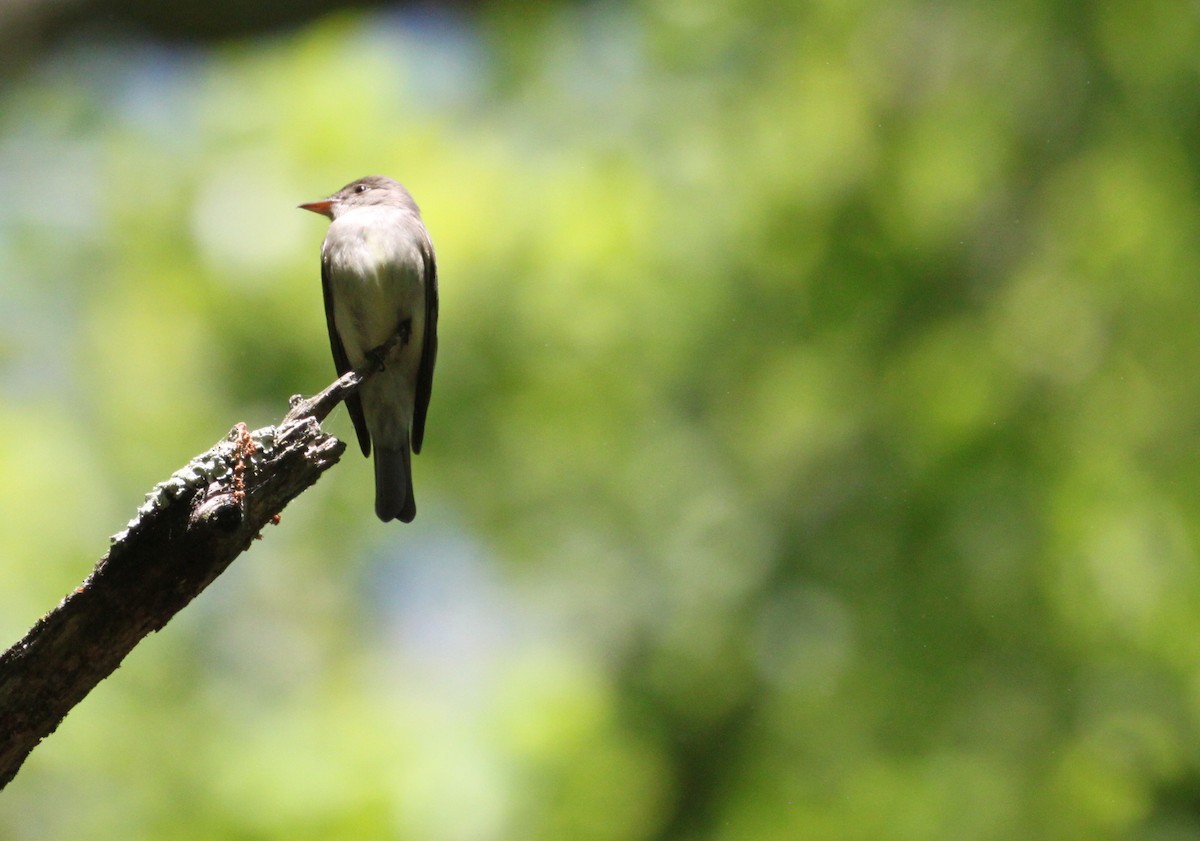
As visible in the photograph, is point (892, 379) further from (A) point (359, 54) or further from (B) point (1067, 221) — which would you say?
(A) point (359, 54)

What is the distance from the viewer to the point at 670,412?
316 inches

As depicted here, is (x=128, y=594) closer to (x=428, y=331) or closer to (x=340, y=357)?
(x=428, y=331)

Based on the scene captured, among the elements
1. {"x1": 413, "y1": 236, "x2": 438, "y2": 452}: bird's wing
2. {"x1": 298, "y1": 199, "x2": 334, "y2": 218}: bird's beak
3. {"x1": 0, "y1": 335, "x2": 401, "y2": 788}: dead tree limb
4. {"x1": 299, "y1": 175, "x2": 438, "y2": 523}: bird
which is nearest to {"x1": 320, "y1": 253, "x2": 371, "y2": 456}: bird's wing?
{"x1": 299, "y1": 175, "x2": 438, "y2": 523}: bird

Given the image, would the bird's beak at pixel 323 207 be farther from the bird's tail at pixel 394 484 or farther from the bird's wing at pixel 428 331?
the bird's tail at pixel 394 484

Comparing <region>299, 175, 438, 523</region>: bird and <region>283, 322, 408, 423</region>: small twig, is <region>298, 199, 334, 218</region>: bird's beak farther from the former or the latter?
<region>283, 322, 408, 423</region>: small twig

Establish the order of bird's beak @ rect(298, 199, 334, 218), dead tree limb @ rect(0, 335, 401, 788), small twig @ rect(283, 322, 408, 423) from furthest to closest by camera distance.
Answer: bird's beak @ rect(298, 199, 334, 218) < small twig @ rect(283, 322, 408, 423) < dead tree limb @ rect(0, 335, 401, 788)

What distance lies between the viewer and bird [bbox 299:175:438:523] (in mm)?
4965

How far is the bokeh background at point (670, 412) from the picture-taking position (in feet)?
20.5

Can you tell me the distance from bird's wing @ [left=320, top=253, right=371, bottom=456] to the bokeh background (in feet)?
4.27

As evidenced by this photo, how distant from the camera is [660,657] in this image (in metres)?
7.38

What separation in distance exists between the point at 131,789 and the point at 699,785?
3268mm

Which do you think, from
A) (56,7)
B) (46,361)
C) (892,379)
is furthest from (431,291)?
(46,361)

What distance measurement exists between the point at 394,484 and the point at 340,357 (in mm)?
736

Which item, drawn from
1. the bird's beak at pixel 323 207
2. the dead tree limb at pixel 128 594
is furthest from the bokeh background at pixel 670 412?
the dead tree limb at pixel 128 594
